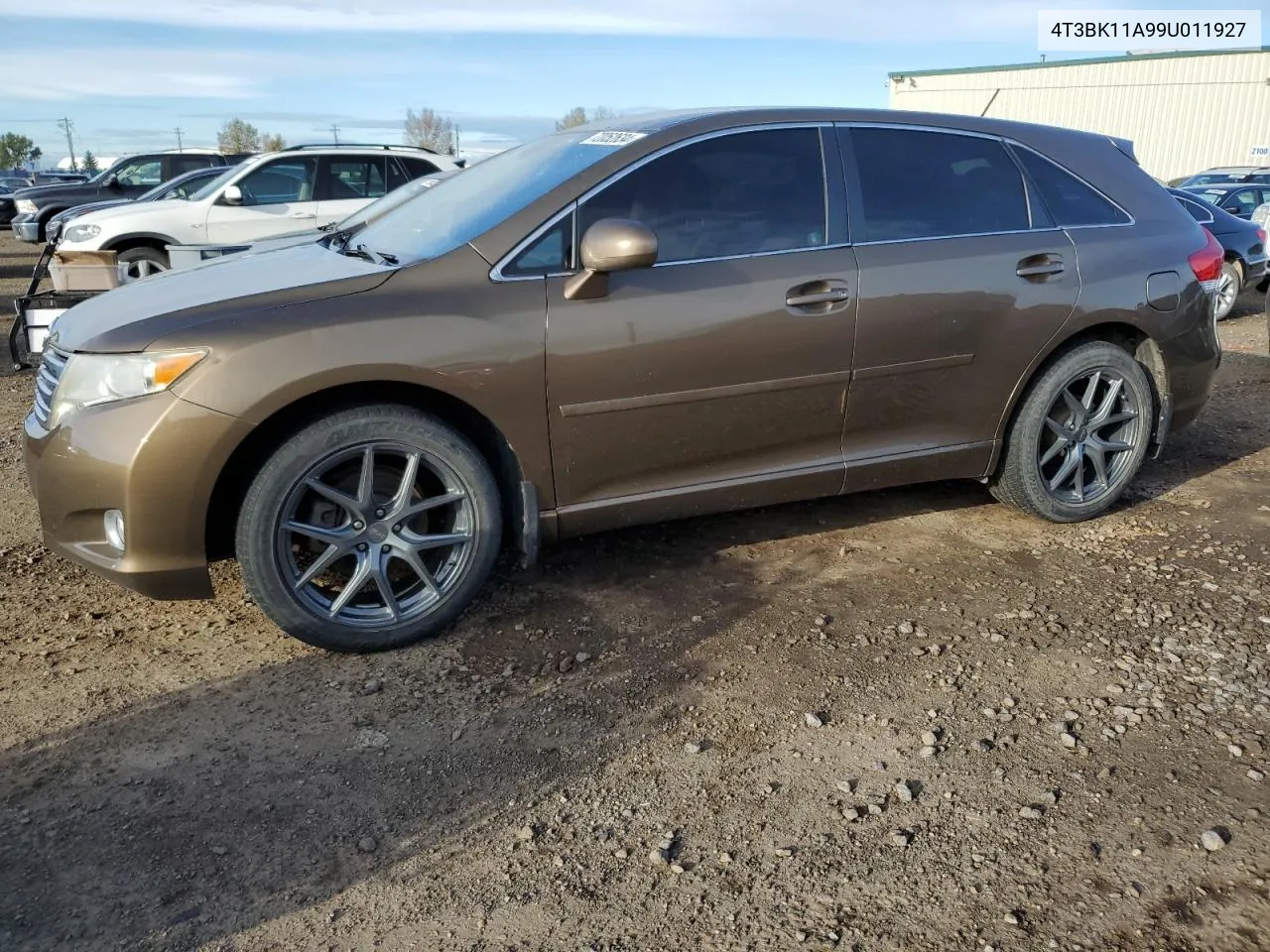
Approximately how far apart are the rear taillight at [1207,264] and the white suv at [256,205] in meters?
7.80

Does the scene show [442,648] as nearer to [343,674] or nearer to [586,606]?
[343,674]

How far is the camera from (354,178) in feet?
36.7

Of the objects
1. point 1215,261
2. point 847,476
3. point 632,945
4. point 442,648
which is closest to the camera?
point 632,945

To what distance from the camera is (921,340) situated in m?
4.11

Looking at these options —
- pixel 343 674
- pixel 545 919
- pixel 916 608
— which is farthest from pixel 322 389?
pixel 916 608

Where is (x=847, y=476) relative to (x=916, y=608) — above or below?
above

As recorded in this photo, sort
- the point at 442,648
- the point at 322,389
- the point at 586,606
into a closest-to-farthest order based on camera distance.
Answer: the point at 322,389, the point at 442,648, the point at 586,606

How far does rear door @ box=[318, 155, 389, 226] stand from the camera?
1102 cm

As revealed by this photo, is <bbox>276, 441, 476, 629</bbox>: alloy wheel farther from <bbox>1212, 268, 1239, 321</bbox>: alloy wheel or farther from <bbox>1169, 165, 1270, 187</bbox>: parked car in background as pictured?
<bbox>1169, 165, 1270, 187</bbox>: parked car in background

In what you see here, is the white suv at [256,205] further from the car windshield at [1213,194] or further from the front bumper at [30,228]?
the car windshield at [1213,194]

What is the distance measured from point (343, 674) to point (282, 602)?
0.30m

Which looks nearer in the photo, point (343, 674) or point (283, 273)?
point (343, 674)

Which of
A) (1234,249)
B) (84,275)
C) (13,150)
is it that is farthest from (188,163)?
(13,150)

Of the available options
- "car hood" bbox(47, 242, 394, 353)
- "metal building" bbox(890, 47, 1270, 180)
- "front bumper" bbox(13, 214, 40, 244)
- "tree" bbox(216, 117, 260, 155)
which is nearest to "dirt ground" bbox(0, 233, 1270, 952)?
"car hood" bbox(47, 242, 394, 353)
